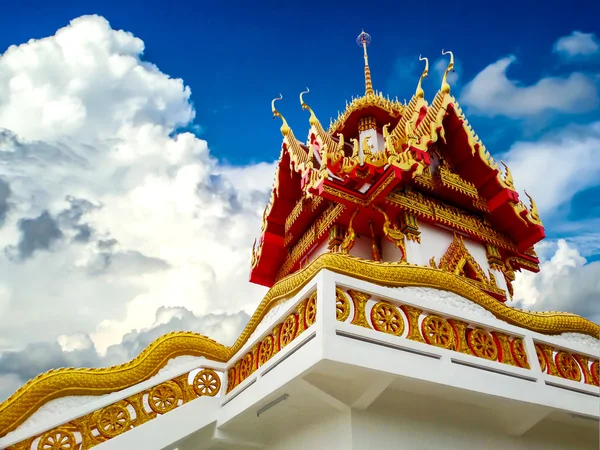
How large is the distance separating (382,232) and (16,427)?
583cm

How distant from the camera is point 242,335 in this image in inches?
210

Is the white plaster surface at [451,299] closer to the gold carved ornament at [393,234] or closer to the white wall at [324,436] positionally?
the white wall at [324,436]

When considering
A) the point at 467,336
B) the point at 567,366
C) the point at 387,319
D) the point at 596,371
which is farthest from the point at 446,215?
the point at 387,319

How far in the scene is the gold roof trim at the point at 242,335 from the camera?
425 cm

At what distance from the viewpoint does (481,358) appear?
4.36 m

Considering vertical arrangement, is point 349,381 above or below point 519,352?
below

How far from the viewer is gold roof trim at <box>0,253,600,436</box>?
4254mm

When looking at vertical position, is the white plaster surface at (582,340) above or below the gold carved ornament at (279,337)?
above

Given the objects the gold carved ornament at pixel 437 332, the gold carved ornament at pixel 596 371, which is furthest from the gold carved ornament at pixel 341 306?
the gold carved ornament at pixel 596 371

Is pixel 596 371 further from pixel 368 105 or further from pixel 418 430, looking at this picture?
pixel 368 105

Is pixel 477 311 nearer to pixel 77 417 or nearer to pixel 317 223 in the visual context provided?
pixel 77 417

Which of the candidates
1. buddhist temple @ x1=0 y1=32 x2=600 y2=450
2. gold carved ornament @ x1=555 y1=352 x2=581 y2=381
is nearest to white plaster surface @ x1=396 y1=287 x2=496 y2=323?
buddhist temple @ x1=0 y1=32 x2=600 y2=450

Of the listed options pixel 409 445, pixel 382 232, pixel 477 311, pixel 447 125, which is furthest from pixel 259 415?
pixel 447 125

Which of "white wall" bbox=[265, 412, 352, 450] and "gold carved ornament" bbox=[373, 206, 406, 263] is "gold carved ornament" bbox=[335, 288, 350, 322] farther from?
"gold carved ornament" bbox=[373, 206, 406, 263]
